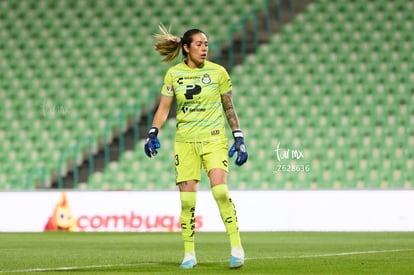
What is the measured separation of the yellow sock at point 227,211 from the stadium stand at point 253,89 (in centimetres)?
1047

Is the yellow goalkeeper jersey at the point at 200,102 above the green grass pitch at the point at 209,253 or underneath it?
above

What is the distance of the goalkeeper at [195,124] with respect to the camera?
27.1 ft

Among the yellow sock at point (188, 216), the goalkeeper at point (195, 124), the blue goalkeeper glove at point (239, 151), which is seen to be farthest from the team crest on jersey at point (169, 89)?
the yellow sock at point (188, 216)

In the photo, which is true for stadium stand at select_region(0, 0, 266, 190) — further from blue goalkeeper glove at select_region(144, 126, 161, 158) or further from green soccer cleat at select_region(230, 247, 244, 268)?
green soccer cleat at select_region(230, 247, 244, 268)

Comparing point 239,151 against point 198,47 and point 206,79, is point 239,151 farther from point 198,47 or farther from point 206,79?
point 198,47

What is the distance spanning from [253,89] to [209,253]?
9.65 m

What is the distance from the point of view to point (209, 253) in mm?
10625

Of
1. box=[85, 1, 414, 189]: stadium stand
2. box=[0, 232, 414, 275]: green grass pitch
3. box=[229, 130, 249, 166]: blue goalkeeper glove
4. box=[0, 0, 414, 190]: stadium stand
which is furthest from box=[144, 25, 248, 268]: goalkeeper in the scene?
box=[0, 0, 414, 190]: stadium stand

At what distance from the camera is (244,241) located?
13.6m

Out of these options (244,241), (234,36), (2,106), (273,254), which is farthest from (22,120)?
(273,254)

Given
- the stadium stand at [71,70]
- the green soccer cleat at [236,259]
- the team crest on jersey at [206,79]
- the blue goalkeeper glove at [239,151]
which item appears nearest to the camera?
the green soccer cleat at [236,259]

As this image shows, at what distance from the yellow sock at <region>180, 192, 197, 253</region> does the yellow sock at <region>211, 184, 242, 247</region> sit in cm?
25

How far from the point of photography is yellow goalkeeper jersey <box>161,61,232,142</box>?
832 cm

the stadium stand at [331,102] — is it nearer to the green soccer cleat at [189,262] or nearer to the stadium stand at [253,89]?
the stadium stand at [253,89]
